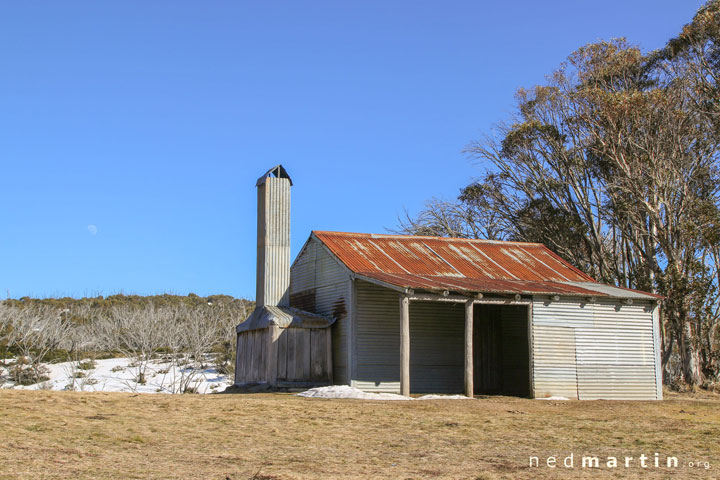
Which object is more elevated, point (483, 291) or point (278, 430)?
point (483, 291)

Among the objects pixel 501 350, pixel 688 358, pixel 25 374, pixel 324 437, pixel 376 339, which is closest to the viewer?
pixel 324 437

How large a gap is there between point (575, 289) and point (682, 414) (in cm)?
580

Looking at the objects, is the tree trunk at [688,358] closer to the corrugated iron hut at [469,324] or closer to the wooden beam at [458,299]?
the corrugated iron hut at [469,324]

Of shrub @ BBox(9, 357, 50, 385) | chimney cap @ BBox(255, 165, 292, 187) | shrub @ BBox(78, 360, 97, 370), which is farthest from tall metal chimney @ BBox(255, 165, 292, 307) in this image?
shrub @ BBox(78, 360, 97, 370)

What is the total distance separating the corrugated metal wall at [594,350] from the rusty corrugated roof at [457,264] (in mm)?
673

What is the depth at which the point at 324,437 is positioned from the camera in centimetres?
1262

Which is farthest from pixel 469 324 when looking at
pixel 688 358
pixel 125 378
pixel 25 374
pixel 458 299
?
pixel 25 374

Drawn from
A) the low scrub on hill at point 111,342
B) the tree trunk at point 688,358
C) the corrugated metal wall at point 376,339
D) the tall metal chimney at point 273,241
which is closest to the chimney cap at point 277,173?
the tall metal chimney at point 273,241

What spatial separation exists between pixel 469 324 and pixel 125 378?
20692 millimetres

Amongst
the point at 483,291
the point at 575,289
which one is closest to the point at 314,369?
the point at 483,291

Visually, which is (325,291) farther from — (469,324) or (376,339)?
(469,324)

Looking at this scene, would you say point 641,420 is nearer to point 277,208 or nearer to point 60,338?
point 277,208

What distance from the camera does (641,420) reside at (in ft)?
51.1

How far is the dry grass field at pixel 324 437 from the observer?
988cm
